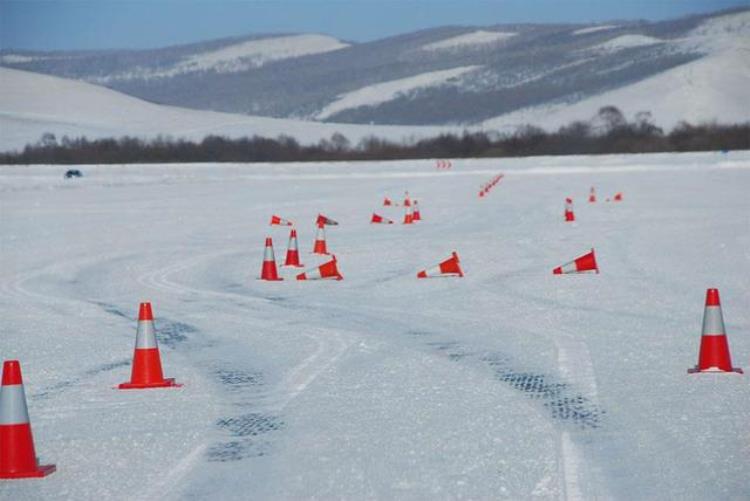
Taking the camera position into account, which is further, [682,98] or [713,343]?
[682,98]

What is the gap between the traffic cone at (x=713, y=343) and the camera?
414 inches

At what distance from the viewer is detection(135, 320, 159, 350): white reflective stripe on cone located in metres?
10.4

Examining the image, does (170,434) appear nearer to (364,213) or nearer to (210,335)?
(210,335)

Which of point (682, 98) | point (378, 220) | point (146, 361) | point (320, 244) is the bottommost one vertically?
point (682, 98)

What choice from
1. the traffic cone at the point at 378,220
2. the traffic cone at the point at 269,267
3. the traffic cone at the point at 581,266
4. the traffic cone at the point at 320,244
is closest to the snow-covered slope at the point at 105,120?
the traffic cone at the point at 378,220

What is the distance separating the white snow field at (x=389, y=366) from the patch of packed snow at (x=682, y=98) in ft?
499

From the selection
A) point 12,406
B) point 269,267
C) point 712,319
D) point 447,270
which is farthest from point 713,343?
point 269,267

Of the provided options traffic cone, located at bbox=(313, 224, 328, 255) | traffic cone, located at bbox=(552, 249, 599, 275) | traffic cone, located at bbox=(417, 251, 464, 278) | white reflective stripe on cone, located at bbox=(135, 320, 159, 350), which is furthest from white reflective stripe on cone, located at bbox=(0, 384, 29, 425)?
traffic cone, located at bbox=(313, 224, 328, 255)

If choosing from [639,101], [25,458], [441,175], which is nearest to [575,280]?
[25,458]

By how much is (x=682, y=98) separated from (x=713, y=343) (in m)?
177

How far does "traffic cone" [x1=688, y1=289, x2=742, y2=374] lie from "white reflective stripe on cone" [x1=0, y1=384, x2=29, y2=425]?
462cm

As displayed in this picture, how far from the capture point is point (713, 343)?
34.9 ft

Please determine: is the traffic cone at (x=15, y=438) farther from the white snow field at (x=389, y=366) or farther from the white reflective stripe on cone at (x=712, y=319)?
the white reflective stripe on cone at (x=712, y=319)

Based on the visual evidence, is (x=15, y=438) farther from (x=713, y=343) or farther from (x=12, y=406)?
(x=713, y=343)
